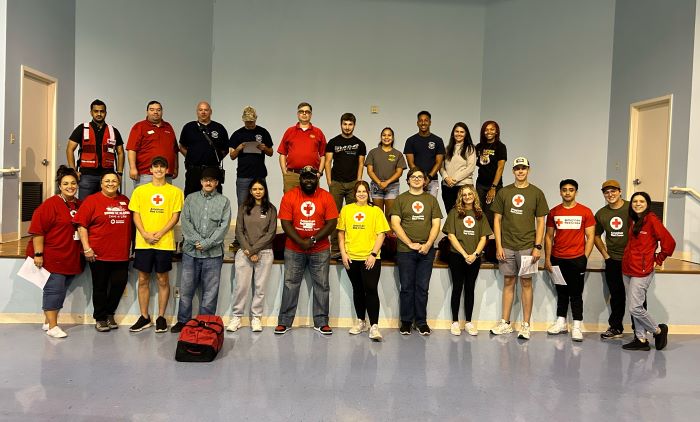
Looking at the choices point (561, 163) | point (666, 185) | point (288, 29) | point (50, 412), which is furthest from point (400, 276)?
point (288, 29)

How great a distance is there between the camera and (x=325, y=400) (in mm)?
3734

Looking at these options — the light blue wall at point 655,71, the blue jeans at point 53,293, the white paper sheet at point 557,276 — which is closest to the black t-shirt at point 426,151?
the white paper sheet at point 557,276

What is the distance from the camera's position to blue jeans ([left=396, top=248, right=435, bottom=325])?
542cm

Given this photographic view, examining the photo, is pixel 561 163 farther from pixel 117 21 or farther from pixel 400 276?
pixel 117 21

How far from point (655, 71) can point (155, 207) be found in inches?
251

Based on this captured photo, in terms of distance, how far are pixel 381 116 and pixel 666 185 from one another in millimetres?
4603

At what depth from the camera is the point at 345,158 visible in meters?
6.16

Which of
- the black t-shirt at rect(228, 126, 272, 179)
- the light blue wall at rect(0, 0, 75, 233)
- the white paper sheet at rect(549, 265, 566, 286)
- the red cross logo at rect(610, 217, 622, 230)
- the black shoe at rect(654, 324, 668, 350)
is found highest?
the light blue wall at rect(0, 0, 75, 233)

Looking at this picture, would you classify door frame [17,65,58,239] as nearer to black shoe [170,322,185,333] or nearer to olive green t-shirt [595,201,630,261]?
black shoe [170,322,185,333]

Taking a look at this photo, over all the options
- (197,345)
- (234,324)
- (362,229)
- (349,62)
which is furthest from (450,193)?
(349,62)

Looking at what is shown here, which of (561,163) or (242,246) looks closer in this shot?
(242,246)

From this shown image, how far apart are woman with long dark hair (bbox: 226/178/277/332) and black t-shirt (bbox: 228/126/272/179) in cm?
80

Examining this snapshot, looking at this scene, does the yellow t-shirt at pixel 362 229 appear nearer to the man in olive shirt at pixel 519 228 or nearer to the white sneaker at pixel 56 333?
the man in olive shirt at pixel 519 228

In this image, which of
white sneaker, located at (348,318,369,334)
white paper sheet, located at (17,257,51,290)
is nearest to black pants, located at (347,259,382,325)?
white sneaker, located at (348,318,369,334)
